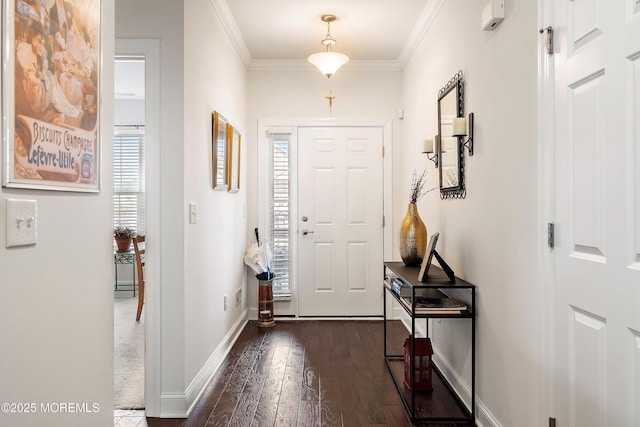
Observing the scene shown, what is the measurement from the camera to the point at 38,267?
1.10 meters

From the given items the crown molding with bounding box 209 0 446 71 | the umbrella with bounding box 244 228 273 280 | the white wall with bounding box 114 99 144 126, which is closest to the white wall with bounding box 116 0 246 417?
the crown molding with bounding box 209 0 446 71

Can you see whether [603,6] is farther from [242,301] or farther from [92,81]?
[242,301]

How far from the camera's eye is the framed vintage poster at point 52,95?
99 cm

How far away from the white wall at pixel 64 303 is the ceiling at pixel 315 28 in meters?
2.00

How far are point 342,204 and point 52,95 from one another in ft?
11.2

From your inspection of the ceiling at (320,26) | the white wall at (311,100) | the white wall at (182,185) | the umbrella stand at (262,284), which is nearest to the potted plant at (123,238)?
the white wall at (311,100)

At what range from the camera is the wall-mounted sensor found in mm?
1975

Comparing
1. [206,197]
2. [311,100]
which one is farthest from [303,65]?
[206,197]

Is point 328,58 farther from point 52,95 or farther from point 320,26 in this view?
point 52,95

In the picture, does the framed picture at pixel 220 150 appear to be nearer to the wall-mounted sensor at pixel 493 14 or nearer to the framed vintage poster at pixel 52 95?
the framed vintage poster at pixel 52 95

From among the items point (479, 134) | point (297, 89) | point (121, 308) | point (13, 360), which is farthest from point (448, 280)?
point (121, 308)

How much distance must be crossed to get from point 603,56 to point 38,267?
1727 millimetres

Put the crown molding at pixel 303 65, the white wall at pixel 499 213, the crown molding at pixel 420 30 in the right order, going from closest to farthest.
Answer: the white wall at pixel 499 213
the crown molding at pixel 420 30
the crown molding at pixel 303 65

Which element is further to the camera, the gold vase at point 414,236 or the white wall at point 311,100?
the white wall at point 311,100
